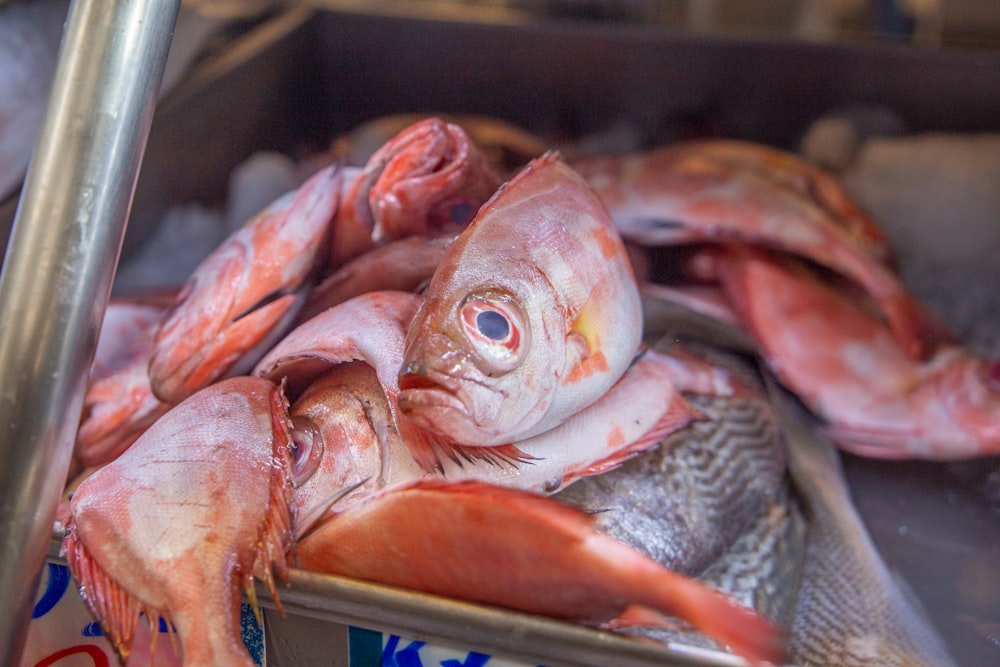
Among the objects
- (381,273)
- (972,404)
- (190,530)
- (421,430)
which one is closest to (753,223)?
(972,404)

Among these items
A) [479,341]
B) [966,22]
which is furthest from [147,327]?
[966,22]

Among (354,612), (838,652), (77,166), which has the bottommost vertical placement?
(838,652)

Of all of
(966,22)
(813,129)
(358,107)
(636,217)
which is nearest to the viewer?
(636,217)

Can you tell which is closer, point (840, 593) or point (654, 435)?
point (654, 435)

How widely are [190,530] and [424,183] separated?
353 mm

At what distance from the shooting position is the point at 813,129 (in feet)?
5.55

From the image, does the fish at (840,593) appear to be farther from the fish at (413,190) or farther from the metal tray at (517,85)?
the metal tray at (517,85)

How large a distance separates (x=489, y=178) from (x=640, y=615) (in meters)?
0.38

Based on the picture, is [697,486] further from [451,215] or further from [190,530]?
[190,530]

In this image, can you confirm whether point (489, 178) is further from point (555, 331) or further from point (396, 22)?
point (396, 22)

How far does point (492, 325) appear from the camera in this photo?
0.54m

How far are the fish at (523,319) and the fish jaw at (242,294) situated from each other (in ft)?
0.63

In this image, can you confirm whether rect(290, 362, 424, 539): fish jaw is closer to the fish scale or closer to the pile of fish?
the pile of fish

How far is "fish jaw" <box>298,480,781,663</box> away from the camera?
483 millimetres
